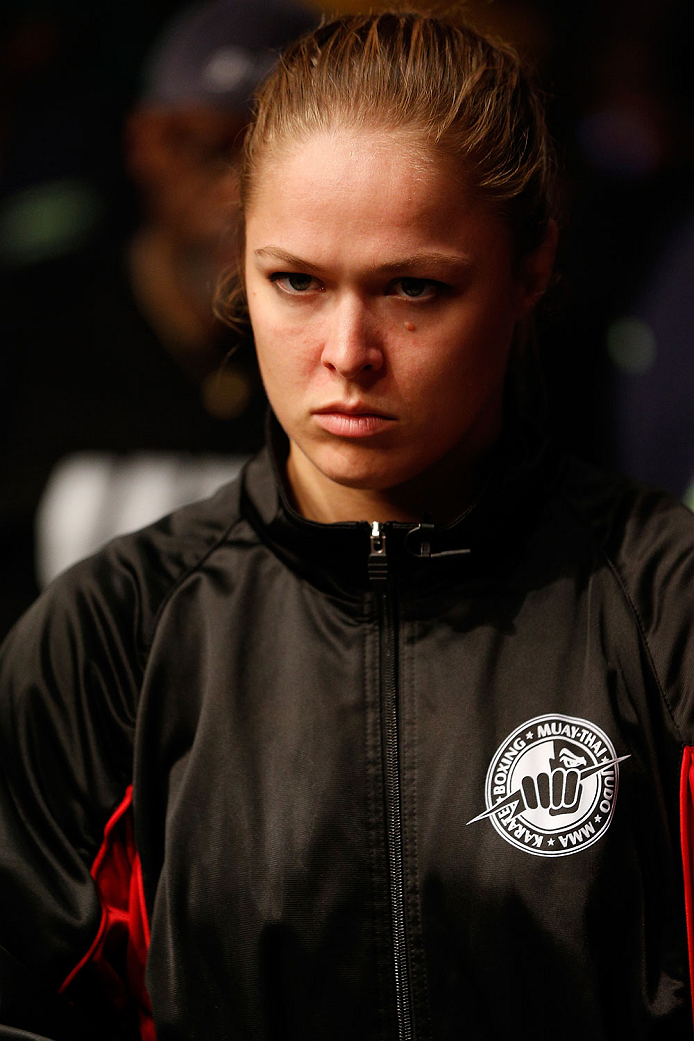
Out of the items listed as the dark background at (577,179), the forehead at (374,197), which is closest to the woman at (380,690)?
the forehead at (374,197)

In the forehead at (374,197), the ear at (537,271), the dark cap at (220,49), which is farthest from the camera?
the dark cap at (220,49)

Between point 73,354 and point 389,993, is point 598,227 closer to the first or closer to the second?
point 73,354

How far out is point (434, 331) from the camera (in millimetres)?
782

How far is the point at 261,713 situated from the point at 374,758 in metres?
0.09

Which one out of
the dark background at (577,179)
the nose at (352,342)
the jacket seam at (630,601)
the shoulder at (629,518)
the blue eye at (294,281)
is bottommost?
the jacket seam at (630,601)

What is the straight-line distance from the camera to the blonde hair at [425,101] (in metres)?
0.77

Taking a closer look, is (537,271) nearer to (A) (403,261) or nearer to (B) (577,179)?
(A) (403,261)

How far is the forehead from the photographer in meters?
0.75

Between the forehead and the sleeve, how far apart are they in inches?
12.7

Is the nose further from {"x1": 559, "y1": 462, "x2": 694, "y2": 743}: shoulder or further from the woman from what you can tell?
{"x1": 559, "y1": 462, "x2": 694, "y2": 743}: shoulder

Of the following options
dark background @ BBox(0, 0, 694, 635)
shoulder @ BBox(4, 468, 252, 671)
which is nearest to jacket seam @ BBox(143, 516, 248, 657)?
shoulder @ BBox(4, 468, 252, 671)

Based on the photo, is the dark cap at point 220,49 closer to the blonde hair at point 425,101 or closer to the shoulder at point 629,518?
the blonde hair at point 425,101

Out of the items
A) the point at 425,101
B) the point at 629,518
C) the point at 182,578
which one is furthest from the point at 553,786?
the point at 425,101

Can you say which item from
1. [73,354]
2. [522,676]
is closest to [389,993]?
[522,676]
